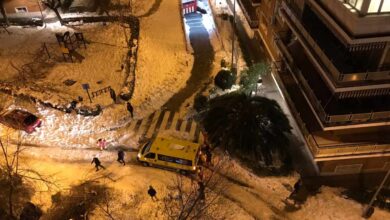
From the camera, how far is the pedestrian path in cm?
2889

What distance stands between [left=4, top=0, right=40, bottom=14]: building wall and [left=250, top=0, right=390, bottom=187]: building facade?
2786 cm

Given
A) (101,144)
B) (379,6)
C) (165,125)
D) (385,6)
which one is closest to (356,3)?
(379,6)

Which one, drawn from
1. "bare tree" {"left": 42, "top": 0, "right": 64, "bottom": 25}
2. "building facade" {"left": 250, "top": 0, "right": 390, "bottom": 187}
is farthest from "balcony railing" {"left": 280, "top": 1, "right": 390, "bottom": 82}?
"bare tree" {"left": 42, "top": 0, "right": 64, "bottom": 25}

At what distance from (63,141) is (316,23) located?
20.1m

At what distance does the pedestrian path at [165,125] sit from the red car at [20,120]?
7.38 metres

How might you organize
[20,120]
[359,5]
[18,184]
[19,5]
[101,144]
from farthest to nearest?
[19,5] < [20,120] < [101,144] < [18,184] < [359,5]

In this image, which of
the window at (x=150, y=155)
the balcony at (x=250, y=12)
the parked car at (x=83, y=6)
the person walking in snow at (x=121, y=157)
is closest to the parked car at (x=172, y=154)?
the window at (x=150, y=155)

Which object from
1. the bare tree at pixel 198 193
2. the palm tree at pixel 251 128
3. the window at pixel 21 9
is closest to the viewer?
the bare tree at pixel 198 193

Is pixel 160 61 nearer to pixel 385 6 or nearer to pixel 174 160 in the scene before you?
pixel 174 160

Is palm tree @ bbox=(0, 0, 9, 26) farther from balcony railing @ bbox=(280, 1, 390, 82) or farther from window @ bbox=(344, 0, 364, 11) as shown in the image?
window @ bbox=(344, 0, 364, 11)

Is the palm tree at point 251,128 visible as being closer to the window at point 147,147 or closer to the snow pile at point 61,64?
the window at point 147,147

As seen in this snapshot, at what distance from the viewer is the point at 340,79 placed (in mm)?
18719

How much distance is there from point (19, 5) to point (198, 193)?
30822mm

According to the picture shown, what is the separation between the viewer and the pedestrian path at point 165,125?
2889 cm
